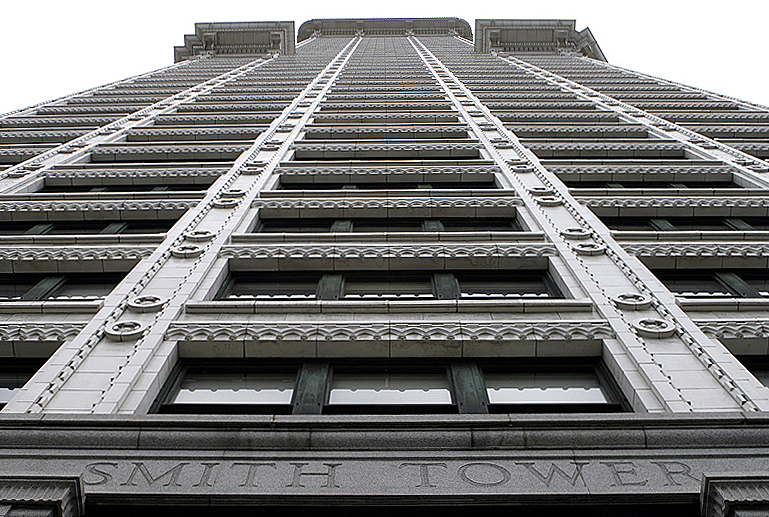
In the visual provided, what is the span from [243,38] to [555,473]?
76.5 m

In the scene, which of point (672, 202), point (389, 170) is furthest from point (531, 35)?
point (672, 202)

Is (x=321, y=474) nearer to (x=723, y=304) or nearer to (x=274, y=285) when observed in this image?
(x=274, y=285)

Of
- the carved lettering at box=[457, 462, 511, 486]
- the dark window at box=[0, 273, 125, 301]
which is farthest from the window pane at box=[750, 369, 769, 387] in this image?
the dark window at box=[0, 273, 125, 301]

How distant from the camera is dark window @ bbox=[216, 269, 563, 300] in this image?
12.8 m

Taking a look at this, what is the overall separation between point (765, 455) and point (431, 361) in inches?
182

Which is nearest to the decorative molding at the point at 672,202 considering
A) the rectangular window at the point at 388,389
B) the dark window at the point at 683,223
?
the dark window at the point at 683,223

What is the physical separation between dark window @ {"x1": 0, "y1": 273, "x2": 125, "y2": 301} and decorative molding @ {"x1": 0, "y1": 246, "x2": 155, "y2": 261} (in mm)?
360

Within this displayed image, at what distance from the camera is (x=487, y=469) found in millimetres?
6562

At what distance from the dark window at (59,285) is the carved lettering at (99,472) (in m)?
6.82

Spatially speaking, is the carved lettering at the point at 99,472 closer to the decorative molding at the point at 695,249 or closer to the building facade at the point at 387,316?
the building facade at the point at 387,316

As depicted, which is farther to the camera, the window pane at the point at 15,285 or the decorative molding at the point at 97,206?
the decorative molding at the point at 97,206

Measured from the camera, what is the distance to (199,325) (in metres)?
10.1

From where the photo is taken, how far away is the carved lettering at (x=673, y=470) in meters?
6.35

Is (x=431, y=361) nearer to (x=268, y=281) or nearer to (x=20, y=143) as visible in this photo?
(x=268, y=281)
